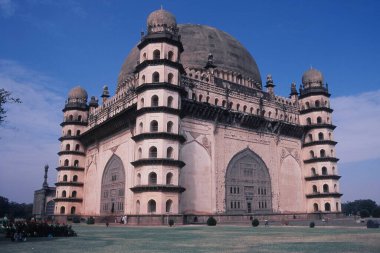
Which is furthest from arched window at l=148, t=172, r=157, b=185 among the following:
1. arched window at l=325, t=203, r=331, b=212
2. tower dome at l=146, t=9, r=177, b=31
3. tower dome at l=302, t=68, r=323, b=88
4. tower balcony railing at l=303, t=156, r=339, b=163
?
tower dome at l=302, t=68, r=323, b=88

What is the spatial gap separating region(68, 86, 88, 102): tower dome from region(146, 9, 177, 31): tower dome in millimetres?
19356

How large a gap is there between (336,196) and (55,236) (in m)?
35.4

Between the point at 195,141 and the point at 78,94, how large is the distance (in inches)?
916

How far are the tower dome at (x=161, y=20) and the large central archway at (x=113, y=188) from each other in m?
14.8

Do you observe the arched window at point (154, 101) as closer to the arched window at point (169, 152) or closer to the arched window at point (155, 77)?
the arched window at point (155, 77)

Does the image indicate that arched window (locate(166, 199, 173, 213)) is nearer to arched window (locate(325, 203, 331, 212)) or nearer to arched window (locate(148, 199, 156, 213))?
arched window (locate(148, 199, 156, 213))

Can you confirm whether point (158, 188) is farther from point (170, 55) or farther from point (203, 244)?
point (203, 244)

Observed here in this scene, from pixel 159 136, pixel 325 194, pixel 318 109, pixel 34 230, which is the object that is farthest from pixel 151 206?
pixel 318 109

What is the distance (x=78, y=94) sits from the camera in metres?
52.1

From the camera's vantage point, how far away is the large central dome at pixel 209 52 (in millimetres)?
45844

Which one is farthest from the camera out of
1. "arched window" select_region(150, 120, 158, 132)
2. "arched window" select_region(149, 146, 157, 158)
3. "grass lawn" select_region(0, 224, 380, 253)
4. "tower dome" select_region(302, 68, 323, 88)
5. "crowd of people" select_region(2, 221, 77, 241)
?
"tower dome" select_region(302, 68, 323, 88)

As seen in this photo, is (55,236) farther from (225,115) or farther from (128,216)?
(225,115)

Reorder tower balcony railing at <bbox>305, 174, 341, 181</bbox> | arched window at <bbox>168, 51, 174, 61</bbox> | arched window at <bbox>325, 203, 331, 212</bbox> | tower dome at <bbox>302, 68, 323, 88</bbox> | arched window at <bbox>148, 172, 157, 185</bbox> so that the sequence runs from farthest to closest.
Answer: tower dome at <bbox>302, 68, 323, 88</bbox> < tower balcony railing at <bbox>305, 174, 341, 181</bbox> < arched window at <bbox>325, 203, 331, 212</bbox> < arched window at <bbox>168, 51, 174, 61</bbox> < arched window at <bbox>148, 172, 157, 185</bbox>

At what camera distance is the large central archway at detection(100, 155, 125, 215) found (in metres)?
38.6
